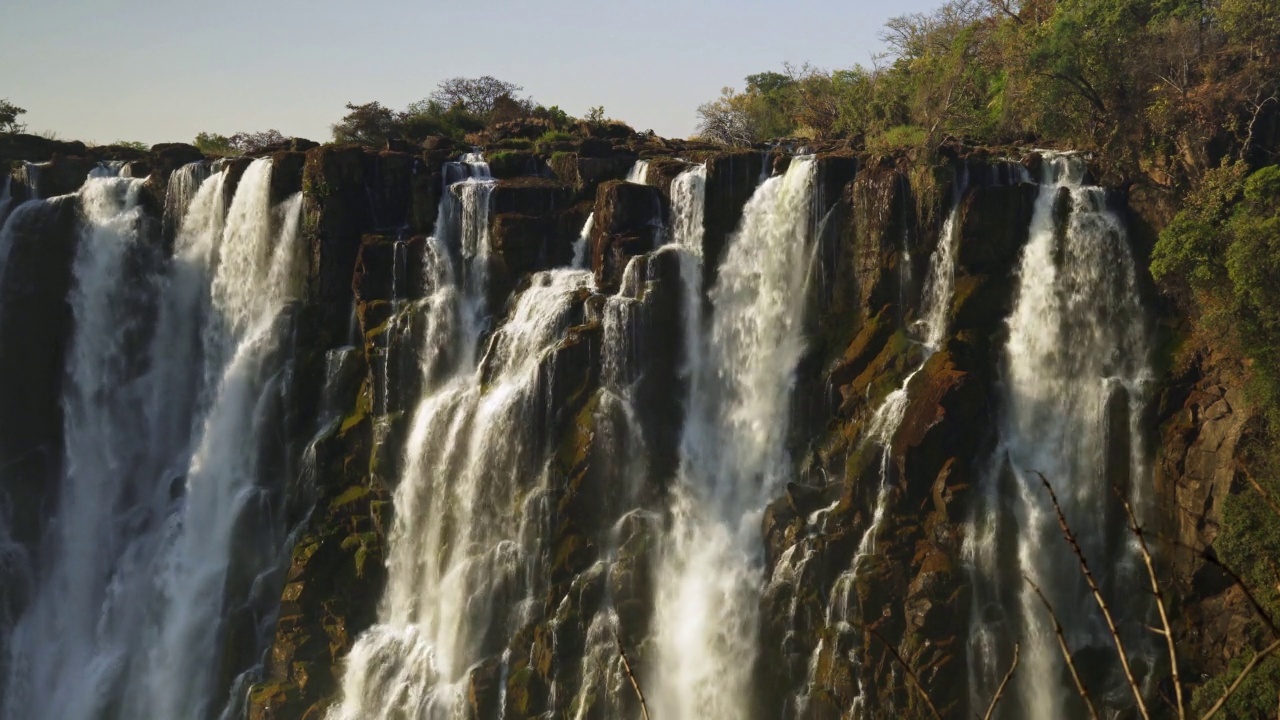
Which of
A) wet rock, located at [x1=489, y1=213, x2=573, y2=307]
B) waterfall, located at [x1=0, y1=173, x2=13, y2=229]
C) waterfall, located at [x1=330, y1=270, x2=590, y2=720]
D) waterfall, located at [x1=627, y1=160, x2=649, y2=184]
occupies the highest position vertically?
waterfall, located at [x1=627, y1=160, x2=649, y2=184]

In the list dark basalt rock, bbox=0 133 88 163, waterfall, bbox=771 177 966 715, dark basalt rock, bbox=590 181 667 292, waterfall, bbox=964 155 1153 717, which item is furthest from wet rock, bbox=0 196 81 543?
waterfall, bbox=964 155 1153 717

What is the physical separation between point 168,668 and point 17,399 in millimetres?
10155

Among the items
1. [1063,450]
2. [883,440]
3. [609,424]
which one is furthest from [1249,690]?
[609,424]

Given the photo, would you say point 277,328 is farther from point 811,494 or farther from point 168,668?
point 811,494

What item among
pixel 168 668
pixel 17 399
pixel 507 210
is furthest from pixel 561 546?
pixel 17 399

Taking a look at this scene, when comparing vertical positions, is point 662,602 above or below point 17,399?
below

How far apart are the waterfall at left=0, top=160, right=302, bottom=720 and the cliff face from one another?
2.06 ft

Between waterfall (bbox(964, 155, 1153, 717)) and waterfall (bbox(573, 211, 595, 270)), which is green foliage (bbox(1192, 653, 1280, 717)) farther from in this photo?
waterfall (bbox(573, 211, 595, 270))

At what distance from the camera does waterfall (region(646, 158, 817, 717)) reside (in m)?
26.1

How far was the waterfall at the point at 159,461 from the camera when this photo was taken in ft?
105

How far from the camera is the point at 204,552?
3306cm

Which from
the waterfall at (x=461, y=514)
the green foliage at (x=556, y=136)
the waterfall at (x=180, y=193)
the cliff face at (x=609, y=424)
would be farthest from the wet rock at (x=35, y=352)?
the green foliage at (x=556, y=136)

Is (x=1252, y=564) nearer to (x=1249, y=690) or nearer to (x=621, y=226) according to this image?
(x=1249, y=690)

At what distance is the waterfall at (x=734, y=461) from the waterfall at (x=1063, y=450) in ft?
18.0
